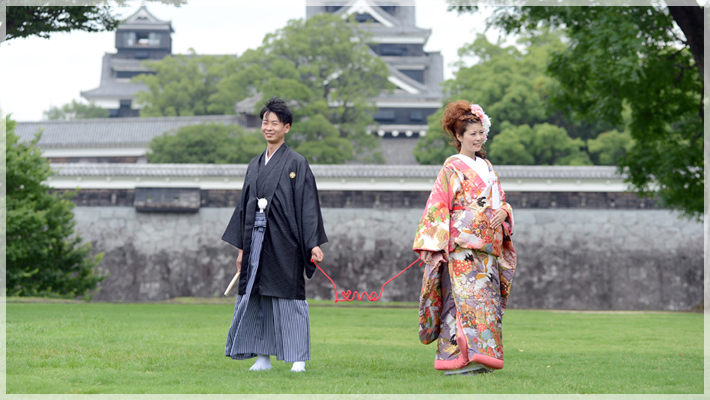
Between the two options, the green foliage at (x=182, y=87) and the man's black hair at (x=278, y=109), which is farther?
A: the green foliage at (x=182, y=87)

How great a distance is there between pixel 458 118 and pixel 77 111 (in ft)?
124

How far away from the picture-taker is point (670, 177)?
11875 millimetres

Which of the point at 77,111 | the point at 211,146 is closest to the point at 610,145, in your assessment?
the point at 211,146

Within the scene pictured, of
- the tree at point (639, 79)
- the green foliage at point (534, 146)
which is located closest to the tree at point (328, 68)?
the green foliage at point (534, 146)

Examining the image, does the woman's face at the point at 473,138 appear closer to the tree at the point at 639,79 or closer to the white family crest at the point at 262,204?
the white family crest at the point at 262,204

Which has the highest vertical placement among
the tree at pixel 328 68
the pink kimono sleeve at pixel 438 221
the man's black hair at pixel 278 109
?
the tree at pixel 328 68

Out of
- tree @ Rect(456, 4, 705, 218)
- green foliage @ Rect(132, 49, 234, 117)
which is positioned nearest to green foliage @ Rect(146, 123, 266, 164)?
green foliage @ Rect(132, 49, 234, 117)

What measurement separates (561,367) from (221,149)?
1711 cm

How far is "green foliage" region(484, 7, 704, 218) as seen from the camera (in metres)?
9.88

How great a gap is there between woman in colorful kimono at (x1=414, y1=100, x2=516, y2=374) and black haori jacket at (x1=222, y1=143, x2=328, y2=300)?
0.70 meters

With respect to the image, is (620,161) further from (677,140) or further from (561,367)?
(561,367)

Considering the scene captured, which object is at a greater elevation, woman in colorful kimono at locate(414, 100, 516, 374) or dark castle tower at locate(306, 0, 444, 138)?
dark castle tower at locate(306, 0, 444, 138)

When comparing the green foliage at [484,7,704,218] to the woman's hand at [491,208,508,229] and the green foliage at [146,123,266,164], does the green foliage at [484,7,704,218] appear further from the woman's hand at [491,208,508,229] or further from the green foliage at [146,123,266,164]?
the green foliage at [146,123,266,164]

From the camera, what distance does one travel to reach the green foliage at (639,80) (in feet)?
32.4
